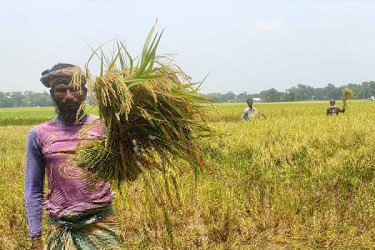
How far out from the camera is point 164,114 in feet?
4.73

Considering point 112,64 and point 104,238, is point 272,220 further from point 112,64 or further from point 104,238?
point 112,64

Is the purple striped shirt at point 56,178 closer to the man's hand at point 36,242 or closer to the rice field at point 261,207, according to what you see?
the man's hand at point 36,242

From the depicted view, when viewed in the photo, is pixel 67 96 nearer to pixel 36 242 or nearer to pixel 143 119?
pixel 143 119

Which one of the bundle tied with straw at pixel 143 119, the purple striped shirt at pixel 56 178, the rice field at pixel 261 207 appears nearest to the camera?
the bundle tied with straw at pixel 143 119

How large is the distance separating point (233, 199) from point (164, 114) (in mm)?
2069

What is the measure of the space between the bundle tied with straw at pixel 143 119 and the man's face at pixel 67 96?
335 mm


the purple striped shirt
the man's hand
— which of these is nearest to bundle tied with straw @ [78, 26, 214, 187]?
the purple striped shirt

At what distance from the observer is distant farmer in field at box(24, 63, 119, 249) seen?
1627 mm

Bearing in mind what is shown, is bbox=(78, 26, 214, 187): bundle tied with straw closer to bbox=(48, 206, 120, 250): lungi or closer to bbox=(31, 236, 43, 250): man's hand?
bbox=(48, 206, 120, 250): lungi

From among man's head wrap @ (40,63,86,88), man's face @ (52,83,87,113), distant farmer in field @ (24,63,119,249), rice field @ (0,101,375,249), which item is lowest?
rice field @ (0,101,375,249)

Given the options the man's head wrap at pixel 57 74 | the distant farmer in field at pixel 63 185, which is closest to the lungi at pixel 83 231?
the distant farmer in field at pixel 63 185

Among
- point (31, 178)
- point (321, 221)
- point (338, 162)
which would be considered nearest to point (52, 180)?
point (31, 178)

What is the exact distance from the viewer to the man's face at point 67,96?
5.41ft

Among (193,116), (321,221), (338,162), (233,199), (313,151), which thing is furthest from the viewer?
(313,151)
